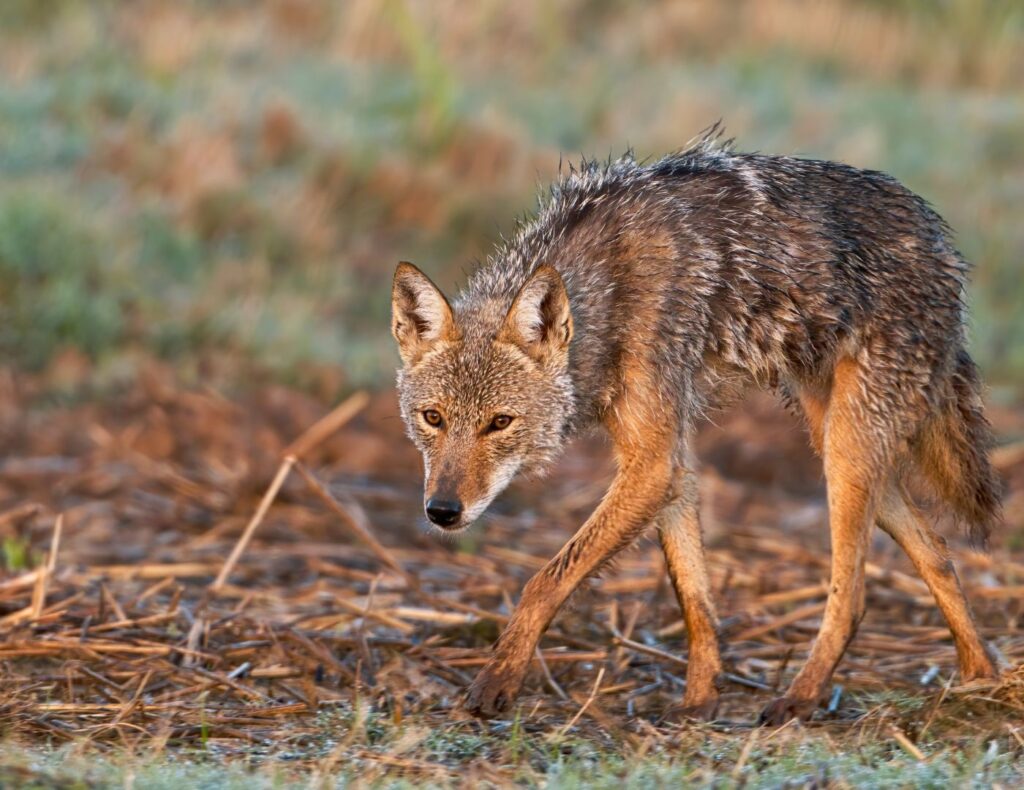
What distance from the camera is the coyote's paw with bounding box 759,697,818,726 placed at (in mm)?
5453

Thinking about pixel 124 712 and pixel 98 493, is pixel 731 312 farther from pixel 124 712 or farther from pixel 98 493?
pixel 98 493

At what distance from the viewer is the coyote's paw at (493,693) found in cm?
526

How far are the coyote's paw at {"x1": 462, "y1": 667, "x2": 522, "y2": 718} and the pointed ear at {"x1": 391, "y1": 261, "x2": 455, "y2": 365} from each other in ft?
4.24

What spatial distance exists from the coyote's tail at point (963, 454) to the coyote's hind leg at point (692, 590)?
1004 millimetres

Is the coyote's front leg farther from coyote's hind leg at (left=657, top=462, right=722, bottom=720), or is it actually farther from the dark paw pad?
coyote's hind leg at (left=657, top=462, right=722, bottom=720)

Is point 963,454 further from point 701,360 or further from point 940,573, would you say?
point 701,360

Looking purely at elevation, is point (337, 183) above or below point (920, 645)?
below

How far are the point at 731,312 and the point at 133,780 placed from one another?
2944mm

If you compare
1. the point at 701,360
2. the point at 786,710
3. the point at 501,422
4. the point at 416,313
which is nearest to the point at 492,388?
the point at 501,422

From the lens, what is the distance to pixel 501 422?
5555mm

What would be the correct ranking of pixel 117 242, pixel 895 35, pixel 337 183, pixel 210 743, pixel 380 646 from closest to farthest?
1. pixel 210 743
2. pixel 380 646
3. pixel 117 242
4. pixel 337 183
5. pixel 895 35

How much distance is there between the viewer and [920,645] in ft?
21.2

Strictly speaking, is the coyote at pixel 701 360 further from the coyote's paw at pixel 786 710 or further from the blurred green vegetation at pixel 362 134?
the blurred green vegetation at pixel 362 134

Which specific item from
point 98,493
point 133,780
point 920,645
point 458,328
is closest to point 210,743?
point 133,780
